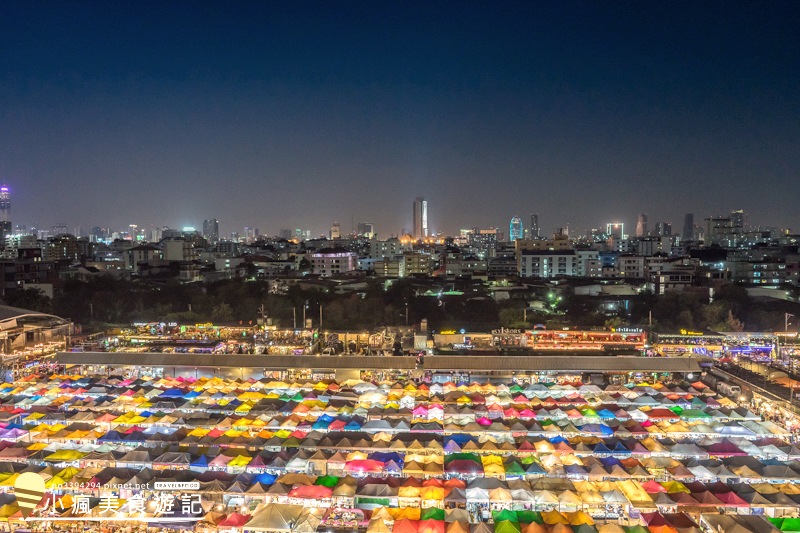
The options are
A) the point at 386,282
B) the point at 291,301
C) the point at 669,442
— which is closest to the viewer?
the point at 669,442

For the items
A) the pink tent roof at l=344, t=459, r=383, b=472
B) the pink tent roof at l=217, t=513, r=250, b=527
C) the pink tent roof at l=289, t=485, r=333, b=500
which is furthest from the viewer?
the pink tent roof at l=344, t=459, r=383, b=472

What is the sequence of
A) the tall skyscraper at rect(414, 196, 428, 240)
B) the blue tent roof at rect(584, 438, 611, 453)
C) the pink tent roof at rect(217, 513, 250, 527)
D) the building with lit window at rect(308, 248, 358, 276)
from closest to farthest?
the pink tent roof at rect(217, 513, 250, 527) → the blue tent roof at rect(584, 438, 611, 453) → the building with lit window at rect(308, 248, 358, 276) → the tall skyscraper at rect(414, 196, 428, 240)

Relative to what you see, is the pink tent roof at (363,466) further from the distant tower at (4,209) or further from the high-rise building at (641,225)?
the high-rise building at (641,225)

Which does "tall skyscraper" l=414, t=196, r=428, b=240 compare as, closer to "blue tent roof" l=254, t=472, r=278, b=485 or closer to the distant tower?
the distant tower

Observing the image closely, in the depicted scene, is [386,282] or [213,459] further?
[386,282]

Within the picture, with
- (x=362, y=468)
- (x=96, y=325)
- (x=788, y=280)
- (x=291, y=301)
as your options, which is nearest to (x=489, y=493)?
(x=362, y=468)

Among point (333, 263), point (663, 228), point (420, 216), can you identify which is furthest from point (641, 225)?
point (333, 263)

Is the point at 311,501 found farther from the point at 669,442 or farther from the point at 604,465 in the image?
the point at 669,442

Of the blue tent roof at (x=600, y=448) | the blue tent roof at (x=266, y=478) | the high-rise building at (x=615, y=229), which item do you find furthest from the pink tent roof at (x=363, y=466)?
the high-rise building at (x=615, y=229)

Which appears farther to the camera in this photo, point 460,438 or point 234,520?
point 460,438

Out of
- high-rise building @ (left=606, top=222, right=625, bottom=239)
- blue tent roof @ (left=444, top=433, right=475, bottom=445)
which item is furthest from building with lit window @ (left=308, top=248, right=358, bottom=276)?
high-rise building @ (left=606, top=222, right=625, bottom=239)

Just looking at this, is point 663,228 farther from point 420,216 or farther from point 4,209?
point 4,209
